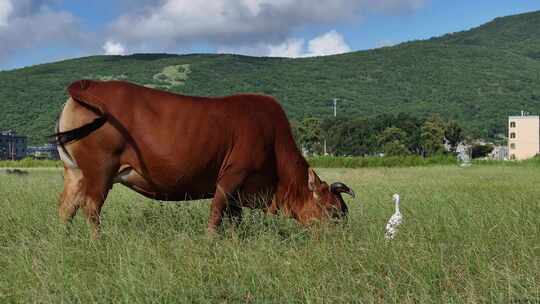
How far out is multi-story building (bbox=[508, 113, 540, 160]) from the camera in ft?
373

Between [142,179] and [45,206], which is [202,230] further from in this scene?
[45,206]

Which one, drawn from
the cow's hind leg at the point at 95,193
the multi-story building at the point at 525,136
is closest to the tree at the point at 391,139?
the multi-story building at the point at 525,136

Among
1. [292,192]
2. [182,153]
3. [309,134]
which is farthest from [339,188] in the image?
[309,134]

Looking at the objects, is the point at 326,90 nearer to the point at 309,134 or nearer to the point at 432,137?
the point at 309,134

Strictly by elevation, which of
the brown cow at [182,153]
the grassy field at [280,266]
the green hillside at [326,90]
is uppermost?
the green hillside at [326,90]

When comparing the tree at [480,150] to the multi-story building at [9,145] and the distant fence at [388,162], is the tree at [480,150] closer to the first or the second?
the distant fence at [388,162]

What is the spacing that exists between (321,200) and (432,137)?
83.7 metres

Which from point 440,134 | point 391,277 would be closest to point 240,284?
point 391,277

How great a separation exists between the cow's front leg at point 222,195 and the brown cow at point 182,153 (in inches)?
0.4

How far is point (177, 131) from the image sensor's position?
6488 mm

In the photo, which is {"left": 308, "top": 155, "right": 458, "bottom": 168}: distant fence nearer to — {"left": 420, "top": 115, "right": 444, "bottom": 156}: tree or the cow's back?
{"left": 420, "top": 115, "right": 444, "bottom": 156}: tree

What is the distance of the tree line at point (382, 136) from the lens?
88375mm

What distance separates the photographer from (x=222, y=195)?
6570mm

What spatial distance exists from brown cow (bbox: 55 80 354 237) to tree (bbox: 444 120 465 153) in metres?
88.1
